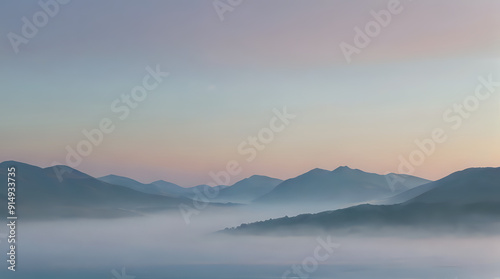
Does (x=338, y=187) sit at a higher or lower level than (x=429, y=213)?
higher

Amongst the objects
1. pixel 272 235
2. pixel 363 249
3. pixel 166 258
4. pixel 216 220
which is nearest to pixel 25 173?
pixel 166 258

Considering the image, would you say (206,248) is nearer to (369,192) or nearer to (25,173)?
(25,173)

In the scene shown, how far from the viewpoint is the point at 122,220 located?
25062mm

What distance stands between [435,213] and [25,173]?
18750 mm

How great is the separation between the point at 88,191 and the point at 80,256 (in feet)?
22.9

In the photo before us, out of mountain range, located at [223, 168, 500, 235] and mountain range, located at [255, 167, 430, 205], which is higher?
mountain range, located at [255, 167, 430, 205]

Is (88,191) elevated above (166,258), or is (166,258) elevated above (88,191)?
(88,191)

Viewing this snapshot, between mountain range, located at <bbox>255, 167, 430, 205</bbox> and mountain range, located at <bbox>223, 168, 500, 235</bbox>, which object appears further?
mountain range, located at <bbox>223, 168, 500, 235</bbox>

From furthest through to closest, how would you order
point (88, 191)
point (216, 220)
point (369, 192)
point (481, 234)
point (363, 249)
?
point (369, 192)
point (88, 191)
point (481, 234)
point (216, 220)
point (363, 249)

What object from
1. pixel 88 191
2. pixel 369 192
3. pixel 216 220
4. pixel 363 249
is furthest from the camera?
pixel 369 192

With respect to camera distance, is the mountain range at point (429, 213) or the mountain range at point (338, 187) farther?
the mountain range at point (429, 213)

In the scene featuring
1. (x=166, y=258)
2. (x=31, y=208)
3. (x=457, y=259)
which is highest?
(x=31, y=208)

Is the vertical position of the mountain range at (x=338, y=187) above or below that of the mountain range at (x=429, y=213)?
above

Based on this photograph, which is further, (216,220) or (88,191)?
(88,191)
